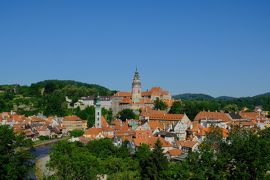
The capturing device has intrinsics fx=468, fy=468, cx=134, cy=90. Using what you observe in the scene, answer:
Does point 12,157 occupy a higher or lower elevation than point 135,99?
lower

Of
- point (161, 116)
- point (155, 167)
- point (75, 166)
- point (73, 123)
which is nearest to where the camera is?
point (75, 166)

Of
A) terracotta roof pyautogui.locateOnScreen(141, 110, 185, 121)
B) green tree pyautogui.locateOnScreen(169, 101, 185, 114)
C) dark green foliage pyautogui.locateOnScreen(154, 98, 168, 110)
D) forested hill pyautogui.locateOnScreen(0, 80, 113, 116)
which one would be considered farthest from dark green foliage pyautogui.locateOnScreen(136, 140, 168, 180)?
forested hill pyautogui.locateOnScreen(0, 80, 113, 116)

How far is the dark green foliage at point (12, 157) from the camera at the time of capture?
30.5m

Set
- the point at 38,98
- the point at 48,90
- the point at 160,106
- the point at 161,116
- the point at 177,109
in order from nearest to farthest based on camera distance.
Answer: the point at 161,116 < the point at 177,109 < the point at 160,106 < the point at 38,98 < the point at 48,90

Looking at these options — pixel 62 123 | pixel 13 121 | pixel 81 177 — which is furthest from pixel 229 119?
pixel 81 177

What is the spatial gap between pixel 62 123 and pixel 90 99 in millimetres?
25965

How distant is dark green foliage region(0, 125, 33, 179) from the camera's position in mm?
30505

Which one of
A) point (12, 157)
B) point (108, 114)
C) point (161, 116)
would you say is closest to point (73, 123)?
point (108, 114)

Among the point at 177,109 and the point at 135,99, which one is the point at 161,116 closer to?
the point at 177,109

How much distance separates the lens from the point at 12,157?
31.6 m

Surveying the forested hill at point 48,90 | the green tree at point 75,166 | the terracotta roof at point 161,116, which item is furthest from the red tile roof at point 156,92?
the green tree at point 75,166

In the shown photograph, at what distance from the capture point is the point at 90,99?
397 feet

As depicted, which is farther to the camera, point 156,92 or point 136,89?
point 156,92

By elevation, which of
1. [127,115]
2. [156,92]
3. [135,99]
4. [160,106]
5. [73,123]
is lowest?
[73,123]
